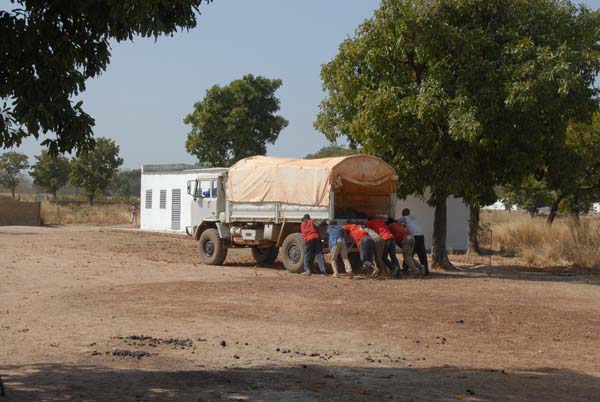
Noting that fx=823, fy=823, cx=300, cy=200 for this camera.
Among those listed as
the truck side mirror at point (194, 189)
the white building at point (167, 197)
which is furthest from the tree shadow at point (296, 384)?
the white building at point (167, 197)

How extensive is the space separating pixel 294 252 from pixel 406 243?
9.68ft

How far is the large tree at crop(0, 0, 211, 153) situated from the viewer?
7.06 metres

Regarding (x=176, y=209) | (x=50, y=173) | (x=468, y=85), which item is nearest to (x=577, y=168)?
(x=468, y=85)

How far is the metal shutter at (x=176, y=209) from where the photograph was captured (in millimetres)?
39625

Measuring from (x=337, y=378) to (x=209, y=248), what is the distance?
15.7 m

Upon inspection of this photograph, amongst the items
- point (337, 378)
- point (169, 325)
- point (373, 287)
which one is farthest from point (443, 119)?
point (337, 378)

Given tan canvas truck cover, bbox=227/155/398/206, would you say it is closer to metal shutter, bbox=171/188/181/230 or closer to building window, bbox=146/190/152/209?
metal shutter, bbox=171/188/181/230

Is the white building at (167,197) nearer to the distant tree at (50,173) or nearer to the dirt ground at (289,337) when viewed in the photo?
the dirt ground at (289,337)

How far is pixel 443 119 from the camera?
68.3 feet

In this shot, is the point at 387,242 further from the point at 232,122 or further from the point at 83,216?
the point at 83,216

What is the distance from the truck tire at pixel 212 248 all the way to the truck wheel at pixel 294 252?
107 inches

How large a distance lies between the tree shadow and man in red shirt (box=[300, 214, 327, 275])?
10.8 metres

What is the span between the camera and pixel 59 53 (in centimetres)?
730

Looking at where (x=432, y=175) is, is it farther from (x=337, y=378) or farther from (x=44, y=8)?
(x=44, y=8)
